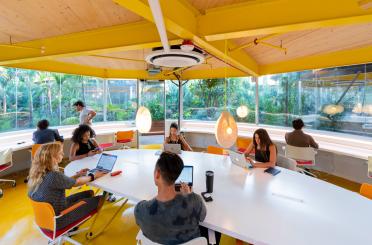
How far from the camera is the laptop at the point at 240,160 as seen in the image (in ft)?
9.32

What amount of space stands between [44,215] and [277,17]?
10.0 feet

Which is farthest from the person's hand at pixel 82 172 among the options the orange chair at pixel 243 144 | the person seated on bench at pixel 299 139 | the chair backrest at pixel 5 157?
the person seated on bench at pixel 299 139

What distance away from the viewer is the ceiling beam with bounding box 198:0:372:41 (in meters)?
2.03

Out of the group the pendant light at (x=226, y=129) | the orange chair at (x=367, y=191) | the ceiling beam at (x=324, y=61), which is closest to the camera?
the orange chair at (x=367, y=191)

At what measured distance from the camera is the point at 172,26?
224 centimetres

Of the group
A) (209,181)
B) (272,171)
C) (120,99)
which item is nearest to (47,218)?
(209,181)

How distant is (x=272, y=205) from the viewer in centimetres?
192

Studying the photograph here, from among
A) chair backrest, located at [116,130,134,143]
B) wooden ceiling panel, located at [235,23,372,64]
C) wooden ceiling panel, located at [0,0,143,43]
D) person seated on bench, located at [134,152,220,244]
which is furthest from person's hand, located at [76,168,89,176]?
chair backrest, located at [116,130,134,143]

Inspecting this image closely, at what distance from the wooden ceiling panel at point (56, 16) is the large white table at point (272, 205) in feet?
6.68

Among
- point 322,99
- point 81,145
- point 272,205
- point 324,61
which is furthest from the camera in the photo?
point 322,99

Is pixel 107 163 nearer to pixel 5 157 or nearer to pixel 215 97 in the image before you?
pixel 5 157

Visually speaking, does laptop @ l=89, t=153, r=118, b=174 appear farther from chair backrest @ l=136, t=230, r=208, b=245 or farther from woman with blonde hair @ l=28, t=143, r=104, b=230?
chair backrest @ l=136, t=230, r=208, b=245

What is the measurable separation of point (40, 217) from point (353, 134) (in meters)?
5.86

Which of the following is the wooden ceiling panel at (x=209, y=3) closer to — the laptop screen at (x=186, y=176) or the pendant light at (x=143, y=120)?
the pendant light at (x=143, y=120)
